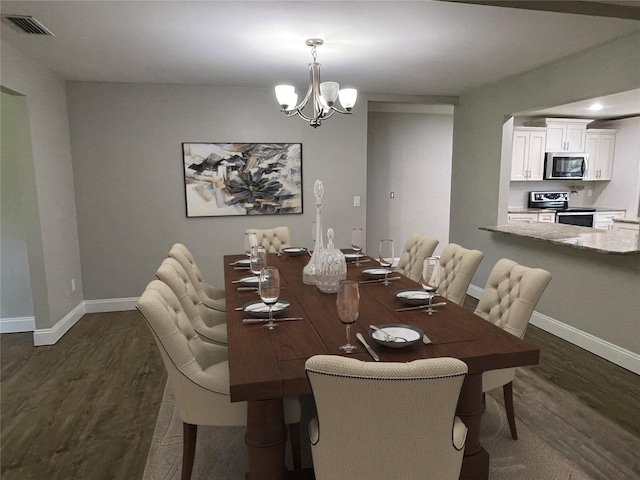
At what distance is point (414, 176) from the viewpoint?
269 inches

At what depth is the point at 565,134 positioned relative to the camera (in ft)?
20.0

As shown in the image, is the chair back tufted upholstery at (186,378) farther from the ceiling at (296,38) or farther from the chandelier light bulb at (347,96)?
the chandelier light bulb at (347,96)

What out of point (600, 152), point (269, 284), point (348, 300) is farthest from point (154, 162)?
point (600, 152)

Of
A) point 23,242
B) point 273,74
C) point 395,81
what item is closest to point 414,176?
point 395,81

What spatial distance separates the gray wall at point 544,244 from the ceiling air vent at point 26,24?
4.01 m

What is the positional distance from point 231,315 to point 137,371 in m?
1.65

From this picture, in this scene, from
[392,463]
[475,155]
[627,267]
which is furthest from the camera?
[475,155]

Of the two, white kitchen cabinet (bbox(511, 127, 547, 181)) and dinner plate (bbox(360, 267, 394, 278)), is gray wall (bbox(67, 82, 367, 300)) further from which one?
white kitchen cabinet (bbox(511, 127, 547, 181))

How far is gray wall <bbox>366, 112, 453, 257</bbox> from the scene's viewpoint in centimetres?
662

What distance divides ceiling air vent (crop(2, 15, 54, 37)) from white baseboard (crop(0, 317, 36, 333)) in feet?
8.68

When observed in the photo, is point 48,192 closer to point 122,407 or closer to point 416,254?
point 122,407

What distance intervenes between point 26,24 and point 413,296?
2.95m

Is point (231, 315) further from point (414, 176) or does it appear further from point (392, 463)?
point (414, 176)

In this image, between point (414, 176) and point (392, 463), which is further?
point (414, 176)
